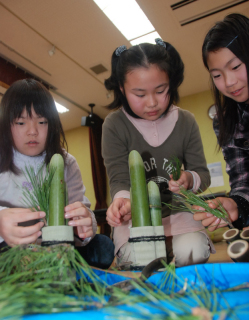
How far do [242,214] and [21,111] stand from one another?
0.69 metres

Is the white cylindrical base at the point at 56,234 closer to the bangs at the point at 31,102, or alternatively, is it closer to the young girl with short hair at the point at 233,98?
the young girl with short hair at the point at 233,98

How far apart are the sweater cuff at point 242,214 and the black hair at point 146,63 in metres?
0.43

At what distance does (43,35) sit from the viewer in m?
2.69

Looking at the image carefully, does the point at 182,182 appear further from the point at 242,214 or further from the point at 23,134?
the point at 23,134

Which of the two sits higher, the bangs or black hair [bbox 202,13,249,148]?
black hair [bbox 202,13,249,148]

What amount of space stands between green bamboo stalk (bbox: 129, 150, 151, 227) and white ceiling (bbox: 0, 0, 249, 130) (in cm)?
159

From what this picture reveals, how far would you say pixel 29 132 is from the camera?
789mm

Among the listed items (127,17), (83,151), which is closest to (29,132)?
(127,17)

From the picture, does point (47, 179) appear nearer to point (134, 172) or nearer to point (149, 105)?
point (134, 172)

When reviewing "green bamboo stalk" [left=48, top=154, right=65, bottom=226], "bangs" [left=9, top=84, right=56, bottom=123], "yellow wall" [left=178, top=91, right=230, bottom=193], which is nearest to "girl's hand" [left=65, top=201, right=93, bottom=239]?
"green bamboo stalk" [left=48, top=154, right=65, bottom=226]

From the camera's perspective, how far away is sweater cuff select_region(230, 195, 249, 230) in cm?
72

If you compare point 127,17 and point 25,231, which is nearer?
point 25,231

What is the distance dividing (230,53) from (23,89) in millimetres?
633

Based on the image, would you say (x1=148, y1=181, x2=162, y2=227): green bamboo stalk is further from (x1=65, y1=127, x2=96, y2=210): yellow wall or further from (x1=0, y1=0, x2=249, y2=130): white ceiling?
(x1=65, y1=127, x2=96, y2=210): yellow wall
